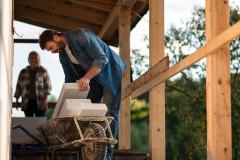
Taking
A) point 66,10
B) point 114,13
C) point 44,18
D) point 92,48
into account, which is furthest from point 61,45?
point 44,18

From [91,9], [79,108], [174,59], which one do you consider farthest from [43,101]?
[79,108]

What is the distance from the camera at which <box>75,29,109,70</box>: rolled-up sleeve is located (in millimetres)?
5734

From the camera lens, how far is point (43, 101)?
423 inches

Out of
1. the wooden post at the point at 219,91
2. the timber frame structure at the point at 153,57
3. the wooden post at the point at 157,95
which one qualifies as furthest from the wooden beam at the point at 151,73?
the wooden post at the point at 219,91

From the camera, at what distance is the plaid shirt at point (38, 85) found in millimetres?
10625

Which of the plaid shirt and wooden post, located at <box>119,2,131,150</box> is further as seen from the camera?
the plaid shirt

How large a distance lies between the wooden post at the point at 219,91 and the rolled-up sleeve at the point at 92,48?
1104 mm

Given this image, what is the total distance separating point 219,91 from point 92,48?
4.59 feet

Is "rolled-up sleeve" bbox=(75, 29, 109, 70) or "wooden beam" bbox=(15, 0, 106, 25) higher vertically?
"wooden beam" bbox=(15, 0, 106, 25)

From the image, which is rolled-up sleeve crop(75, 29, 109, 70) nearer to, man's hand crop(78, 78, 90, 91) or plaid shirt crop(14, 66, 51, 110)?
man's hand crop(78, 78, 90, 91)

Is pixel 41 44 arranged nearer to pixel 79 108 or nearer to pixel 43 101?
pixel 79 108

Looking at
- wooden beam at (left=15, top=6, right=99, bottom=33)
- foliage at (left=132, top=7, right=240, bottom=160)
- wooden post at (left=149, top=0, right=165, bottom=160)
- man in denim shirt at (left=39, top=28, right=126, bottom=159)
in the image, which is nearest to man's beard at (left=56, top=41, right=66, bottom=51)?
man in denim shirt at (left=39, top=28, right=126, bottom=159)

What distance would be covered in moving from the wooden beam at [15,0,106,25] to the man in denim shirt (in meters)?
5.35

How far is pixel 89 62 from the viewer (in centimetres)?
591
